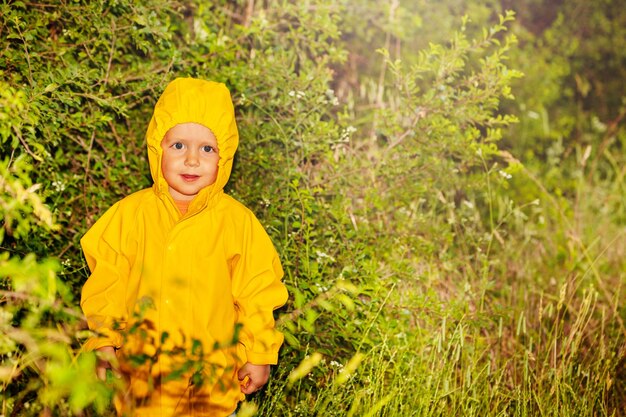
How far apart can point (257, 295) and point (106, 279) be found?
560mm

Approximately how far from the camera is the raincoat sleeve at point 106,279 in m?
2.48

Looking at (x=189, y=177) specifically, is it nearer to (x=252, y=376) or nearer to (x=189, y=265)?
(x=189, y=265)

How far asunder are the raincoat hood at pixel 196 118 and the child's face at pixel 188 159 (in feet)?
0.07

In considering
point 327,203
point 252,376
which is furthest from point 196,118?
point 327,203

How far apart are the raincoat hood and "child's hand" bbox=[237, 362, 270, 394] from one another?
2.11ft

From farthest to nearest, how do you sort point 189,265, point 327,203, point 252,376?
point 327,203 → point 252,376 → point 189,265

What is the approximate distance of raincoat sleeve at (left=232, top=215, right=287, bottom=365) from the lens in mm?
2592

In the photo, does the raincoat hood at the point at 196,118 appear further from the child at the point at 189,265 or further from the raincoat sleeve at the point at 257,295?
the raincoat sleeve at the point at 257,295

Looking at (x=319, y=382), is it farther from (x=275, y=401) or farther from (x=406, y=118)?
(x=406, y=118)

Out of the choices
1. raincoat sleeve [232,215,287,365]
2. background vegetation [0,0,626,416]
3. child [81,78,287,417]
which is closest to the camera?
child [81,78,287,417]

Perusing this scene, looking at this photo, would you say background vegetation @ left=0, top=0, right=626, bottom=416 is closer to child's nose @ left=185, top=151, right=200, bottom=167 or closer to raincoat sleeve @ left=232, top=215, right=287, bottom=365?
raincoat sleeve @ left=232, top=215, right=287, bottom=365

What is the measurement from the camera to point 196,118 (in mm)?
2641

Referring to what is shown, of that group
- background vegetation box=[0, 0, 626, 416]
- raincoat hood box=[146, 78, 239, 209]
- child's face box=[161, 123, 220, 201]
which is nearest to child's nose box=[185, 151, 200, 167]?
child's face box=[161, 123, 220, 201]

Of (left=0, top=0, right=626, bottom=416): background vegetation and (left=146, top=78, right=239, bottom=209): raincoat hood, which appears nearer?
(left=146, top=78, right=239, bottom=209): raincoat hood
